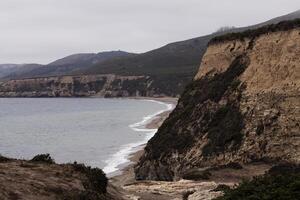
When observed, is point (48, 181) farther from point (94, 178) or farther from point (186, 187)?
point (186, 187)

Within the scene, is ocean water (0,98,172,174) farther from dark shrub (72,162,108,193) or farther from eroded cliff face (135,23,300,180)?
dark shrub (72,162,108,193)

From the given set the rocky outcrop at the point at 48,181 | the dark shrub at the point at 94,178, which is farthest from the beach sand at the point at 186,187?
the rocky outcrop at the point at 48,181

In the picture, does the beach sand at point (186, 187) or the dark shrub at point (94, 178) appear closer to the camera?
the dark shrub at point (94, 178)

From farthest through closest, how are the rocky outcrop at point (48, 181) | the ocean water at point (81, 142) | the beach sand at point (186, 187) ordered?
the ocean water at point (81, 142) < the beach sand at point (186, 187) < the rocky outcrop at point (48, 181)

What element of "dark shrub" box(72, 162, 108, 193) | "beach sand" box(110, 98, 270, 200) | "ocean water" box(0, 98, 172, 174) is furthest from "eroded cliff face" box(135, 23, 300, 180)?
"dark shrub" box(72, 162, 108, 193)

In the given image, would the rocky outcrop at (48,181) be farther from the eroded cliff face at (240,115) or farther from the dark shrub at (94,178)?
the eroded cliff face at (240,115)

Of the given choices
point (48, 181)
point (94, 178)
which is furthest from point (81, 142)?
point (48, 181)
